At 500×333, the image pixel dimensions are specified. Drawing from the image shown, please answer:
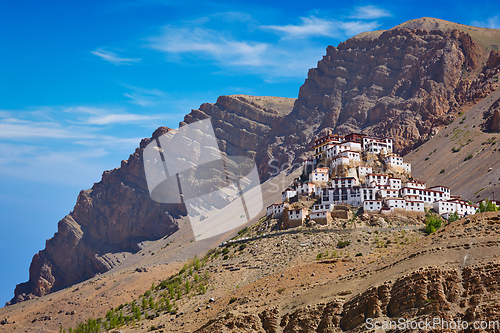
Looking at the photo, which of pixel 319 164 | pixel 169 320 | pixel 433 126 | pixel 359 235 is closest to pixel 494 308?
pixel 169 320

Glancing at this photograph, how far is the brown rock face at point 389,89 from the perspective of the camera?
465ft

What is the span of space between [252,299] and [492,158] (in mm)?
75317

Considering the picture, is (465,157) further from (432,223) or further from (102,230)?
(102,230)

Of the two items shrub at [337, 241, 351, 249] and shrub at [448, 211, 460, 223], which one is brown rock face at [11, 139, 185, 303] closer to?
shrub at [448, 211, 460, 223]

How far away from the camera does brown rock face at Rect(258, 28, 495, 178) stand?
141750 mm

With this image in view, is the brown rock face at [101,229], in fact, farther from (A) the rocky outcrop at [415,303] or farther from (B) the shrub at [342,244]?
(A) the rocky outcrop at [415,303]

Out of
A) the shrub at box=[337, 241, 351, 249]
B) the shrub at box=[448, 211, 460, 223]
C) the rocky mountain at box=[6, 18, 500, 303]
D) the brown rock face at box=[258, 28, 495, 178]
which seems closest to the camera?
the shrub at box=[337, 241, 351, 249]

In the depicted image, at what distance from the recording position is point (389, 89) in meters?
165

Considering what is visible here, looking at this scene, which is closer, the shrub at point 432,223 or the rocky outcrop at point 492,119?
the shrub at point 432,223

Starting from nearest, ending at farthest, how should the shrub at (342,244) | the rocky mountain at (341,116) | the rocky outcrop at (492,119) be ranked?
1. the shrub at (342,244)
2. the rocky outcrop at (492,119)
3. the rocky mountain at (341,116)

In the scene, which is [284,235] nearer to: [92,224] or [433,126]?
[433,126]

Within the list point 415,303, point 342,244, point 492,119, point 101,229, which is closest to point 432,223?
point 342,244

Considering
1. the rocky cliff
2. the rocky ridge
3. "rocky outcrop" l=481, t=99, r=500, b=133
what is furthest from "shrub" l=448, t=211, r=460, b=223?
the rocky cliff

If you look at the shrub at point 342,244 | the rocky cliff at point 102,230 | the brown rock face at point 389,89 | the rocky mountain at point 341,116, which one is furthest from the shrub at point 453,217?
the rocky cliff at point 102,230
